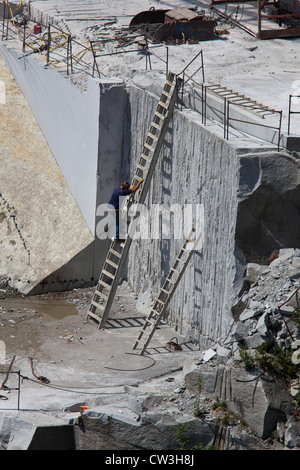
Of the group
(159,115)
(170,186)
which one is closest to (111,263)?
(170,186)

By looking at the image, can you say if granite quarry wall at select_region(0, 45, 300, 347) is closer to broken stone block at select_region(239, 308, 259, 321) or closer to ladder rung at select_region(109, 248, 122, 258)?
ladder rung at select_region(109, 248, 122, 258)

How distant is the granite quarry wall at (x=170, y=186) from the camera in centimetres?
1437

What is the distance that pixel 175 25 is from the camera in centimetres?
2103

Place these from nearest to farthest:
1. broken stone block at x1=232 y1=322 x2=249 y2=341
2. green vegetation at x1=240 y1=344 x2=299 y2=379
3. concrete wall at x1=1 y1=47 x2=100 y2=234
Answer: green vegetation at x1=240 y1=344 x2=299 y2=379 < broken stone block at x1=232 y1=322 x2=249 y2=341 < concrete wall at x1=1 y1=47 x2=100 y2=234

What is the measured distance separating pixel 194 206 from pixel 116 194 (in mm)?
2082

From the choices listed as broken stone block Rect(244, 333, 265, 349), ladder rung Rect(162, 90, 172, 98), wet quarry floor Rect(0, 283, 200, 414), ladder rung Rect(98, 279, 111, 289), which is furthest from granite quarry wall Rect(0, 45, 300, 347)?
broken stone block Rect(244, 333, 265, 349)

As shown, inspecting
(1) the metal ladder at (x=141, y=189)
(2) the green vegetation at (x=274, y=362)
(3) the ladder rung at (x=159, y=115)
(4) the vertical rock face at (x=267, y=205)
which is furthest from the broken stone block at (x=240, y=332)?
(3) the ladder rung at (x=159, y=115)

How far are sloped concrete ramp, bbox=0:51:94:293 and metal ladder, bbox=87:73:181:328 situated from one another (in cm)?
120

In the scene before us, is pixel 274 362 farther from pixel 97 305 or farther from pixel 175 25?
pixel 175 25

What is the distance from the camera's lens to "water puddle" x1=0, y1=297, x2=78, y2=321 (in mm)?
17616

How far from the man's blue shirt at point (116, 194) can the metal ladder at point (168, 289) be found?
1776 millimetres

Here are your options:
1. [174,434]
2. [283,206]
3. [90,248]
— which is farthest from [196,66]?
[174,434]

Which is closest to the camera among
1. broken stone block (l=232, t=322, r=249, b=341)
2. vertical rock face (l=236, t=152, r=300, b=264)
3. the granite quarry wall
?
broken stone block (l=232, t=322, r=249, b=341)

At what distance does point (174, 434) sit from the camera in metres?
12.3
